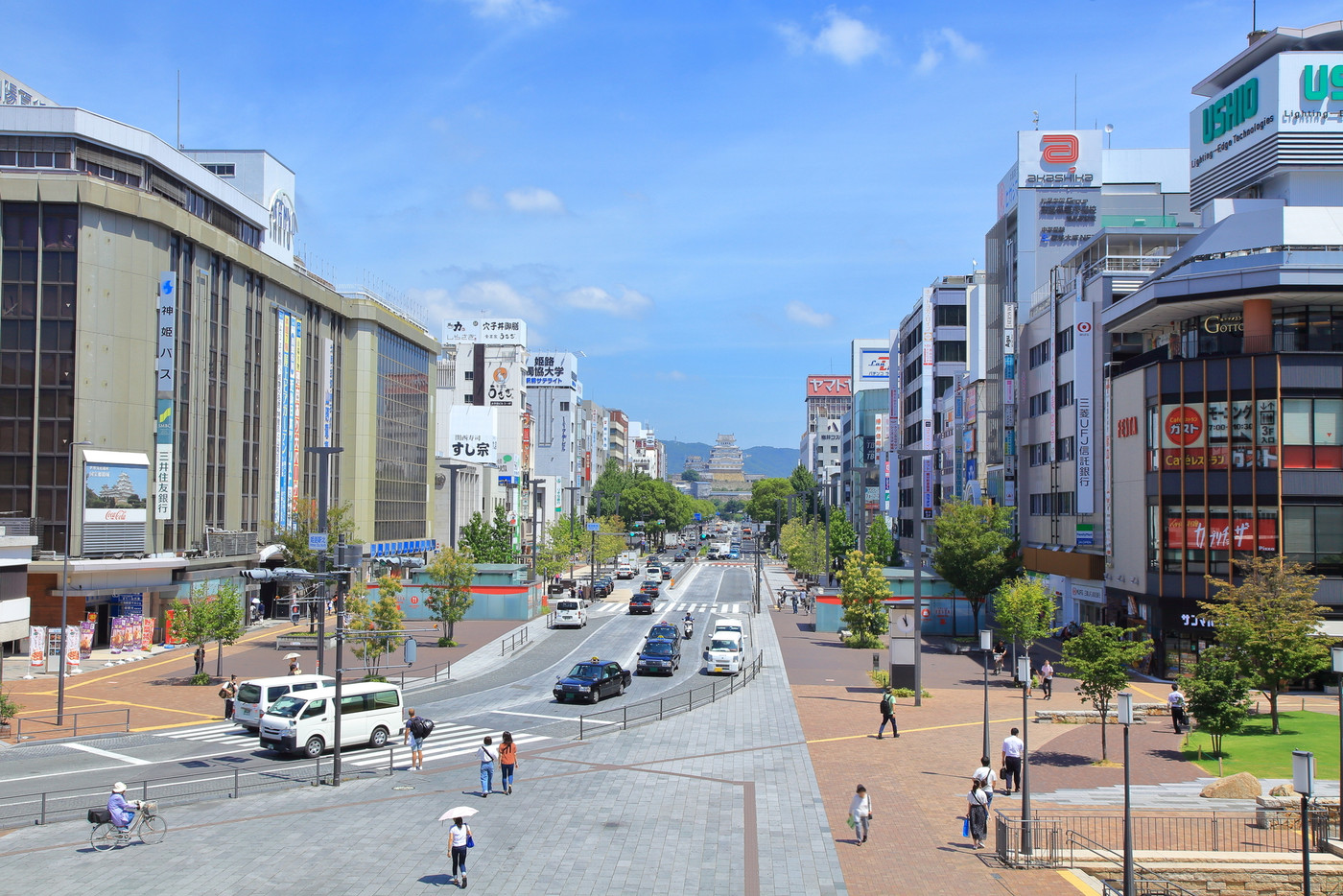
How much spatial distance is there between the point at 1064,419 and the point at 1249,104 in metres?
18.6

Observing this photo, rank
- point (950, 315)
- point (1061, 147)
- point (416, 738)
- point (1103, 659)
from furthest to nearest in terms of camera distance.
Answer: point (950, 315) < point (1061, 147) < point (1103, 659) < point (416, 738)

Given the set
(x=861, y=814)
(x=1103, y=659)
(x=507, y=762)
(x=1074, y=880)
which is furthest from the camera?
(x=1103, y=659)

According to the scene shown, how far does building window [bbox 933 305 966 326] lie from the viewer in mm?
93625

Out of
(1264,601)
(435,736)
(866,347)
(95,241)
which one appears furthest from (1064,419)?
(866,347)

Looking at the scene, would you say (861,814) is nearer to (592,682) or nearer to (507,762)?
(507,762)

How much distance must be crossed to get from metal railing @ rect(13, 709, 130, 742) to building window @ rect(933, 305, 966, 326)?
254 feet

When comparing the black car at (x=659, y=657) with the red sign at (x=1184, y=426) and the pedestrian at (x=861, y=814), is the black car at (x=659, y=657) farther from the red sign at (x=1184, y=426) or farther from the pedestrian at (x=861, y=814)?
the red sign at (x=1184, y=426)

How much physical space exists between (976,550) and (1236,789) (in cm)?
2862

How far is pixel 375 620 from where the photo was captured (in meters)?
42.4

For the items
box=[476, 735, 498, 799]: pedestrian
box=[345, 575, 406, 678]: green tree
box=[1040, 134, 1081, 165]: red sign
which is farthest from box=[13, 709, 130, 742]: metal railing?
box=[1040, 134, 1081, 165]: red sign

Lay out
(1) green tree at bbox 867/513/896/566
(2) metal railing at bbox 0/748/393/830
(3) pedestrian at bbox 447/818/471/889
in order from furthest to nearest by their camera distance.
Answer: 1. (1) green tree at bbox 867/513/896/566
2. (2) metal railing at bbox 0/748/393/830
3. (3) pedestrian at bbox 447/818/471/889

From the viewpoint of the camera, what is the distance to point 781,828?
21.1 m

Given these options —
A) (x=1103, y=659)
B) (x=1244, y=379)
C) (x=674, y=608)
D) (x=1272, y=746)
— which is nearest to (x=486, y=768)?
(x=1103, y=659)

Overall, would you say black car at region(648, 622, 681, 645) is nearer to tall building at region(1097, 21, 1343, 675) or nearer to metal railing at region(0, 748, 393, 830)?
metal railing at region(0, 748, 393, 830)
